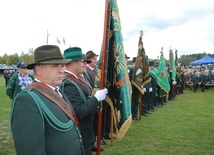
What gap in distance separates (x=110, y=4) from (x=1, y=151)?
14.2 ft

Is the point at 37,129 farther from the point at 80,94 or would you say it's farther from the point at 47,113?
the point at 80,94

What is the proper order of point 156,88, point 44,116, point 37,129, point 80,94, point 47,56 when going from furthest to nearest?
point 156,88 → point 80,94 → point 47,56 → point 44,116 → point 37,129

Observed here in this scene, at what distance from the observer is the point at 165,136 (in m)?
7.13

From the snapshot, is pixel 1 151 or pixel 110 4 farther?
pixel 1 151

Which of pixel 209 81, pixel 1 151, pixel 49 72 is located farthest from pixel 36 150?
pixel 209 81

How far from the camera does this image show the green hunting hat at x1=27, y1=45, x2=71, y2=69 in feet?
7.63

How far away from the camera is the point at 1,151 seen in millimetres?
5816

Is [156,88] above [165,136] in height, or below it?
above

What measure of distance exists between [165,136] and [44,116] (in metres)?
5.65

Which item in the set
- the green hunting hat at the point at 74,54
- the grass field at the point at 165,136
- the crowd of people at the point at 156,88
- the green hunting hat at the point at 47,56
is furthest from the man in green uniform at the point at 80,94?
the crowd of people at the point at 156,88

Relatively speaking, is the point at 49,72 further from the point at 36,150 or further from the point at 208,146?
the point at 208,146

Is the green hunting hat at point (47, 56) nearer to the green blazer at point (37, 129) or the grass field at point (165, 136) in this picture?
the green blazer at point (37, 129)

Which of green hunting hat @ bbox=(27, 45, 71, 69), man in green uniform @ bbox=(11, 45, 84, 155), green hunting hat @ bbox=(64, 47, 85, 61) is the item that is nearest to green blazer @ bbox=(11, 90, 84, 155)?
man in green uniform @ bbox=(11, 45, 84, 155)

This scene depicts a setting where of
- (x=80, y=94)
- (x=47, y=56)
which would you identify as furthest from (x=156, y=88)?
(x=47, y=56)
